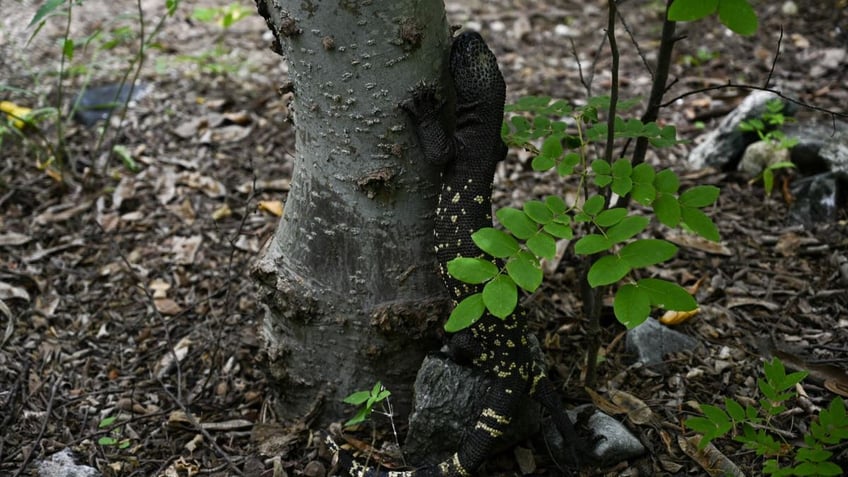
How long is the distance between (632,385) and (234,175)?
11.4 feet

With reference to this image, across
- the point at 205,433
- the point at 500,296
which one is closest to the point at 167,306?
the point at 205,433

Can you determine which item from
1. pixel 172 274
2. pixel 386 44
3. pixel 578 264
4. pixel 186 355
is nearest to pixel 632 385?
pixel 578 264

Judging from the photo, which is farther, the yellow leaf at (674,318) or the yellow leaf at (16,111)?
the yellow leaf at (16,111)

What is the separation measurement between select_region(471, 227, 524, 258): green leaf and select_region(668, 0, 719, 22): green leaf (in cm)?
92

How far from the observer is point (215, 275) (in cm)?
466

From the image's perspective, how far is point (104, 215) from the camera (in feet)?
16.7

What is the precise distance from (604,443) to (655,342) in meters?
0.79

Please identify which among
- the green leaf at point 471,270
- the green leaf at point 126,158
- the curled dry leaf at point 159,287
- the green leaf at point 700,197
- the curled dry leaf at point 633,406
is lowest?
the curled dry leaf at point 159,287

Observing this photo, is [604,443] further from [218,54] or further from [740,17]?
[218,54]

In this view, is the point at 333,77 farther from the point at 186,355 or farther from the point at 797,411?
the point at 797,411

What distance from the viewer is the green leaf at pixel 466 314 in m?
2.40

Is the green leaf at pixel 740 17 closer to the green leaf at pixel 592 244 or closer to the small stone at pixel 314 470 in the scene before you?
the green leaf at pixel 592 244

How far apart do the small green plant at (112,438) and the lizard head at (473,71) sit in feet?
7.94

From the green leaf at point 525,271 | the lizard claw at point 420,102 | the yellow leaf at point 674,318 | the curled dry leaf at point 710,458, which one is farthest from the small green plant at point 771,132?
the green leaf at point 525,271
